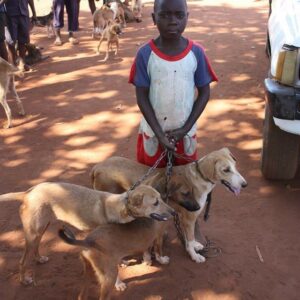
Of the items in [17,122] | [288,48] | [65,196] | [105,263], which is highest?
[288,48]

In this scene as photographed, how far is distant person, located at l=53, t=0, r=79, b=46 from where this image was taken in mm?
10469

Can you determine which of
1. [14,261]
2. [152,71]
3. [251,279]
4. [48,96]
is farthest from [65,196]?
[48,96]

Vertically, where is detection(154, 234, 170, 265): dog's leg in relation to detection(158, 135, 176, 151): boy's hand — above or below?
below

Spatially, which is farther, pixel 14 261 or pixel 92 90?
pixel 92 90

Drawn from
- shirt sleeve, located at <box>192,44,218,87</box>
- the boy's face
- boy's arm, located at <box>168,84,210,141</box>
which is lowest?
boy's arm, located at <box>168,84,210,141</box>

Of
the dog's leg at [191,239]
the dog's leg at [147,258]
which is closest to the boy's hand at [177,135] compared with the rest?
the dog's leg at [191,239]

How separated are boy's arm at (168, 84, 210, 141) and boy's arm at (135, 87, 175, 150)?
92 mm

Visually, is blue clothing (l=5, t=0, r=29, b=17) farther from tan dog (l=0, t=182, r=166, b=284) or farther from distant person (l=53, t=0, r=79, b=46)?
tan dog (l=0, t=182, r=166, b=284)

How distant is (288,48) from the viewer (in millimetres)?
3732

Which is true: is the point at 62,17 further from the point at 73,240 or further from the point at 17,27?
the point at 73,240

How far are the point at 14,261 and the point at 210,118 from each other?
3656 millimetres

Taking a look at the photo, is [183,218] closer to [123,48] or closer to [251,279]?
[251,279]

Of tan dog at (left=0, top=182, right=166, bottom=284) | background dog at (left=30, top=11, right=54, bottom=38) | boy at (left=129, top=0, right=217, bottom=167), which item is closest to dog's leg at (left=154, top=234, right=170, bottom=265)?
tan dog at (left=0, top=182, right=166, bottom=284)

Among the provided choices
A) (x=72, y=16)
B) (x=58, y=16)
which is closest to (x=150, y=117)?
(x=58, y=16)
